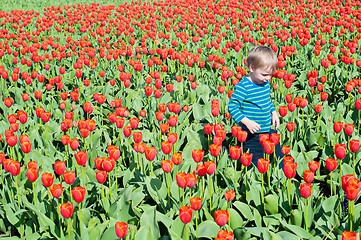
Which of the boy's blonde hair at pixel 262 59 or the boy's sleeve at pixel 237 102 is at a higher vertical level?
the boy's blonde hair at pixel 262 59

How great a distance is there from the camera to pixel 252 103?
3.89m

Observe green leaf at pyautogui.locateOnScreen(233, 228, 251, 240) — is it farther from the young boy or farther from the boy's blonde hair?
the boy's blonde hair

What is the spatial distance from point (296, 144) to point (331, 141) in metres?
0.38

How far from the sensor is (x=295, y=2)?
498 inches

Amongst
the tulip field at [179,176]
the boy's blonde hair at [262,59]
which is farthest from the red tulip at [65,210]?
the boy's blonde hair at [262,59]

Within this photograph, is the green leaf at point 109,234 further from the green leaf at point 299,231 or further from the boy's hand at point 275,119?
the boy's hand at point 275,119

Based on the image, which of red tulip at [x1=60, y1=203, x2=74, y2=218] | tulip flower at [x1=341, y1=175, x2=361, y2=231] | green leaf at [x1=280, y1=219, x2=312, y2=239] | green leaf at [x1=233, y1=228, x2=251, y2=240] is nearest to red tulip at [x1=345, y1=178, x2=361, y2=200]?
tulip flower at [x1=341, y1=175, x2=361, y2=231]

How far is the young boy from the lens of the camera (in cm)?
365

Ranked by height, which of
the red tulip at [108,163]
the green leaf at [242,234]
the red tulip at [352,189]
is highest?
the red tulip at [108,163]

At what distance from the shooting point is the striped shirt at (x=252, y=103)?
12.6 ft

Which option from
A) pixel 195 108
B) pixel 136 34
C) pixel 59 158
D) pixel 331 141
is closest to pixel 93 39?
pixel 136 34

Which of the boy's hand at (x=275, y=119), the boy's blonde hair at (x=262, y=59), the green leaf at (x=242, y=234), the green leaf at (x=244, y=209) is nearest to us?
the green leaf at (x=242, y=234)

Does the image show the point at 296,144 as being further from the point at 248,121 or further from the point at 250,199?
the point at 250,199

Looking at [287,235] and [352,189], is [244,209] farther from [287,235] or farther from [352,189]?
[352,189]
